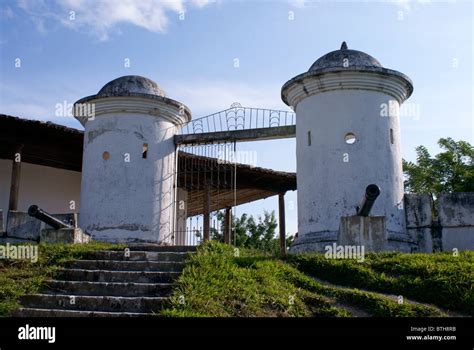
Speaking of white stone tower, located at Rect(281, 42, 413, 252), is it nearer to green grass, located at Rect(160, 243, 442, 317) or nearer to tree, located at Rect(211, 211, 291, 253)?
green grass, located at Rect(160, 243, 442, 317)

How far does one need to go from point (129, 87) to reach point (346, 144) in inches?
197

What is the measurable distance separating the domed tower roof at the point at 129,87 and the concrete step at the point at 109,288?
607 centimetres

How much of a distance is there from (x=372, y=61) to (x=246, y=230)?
1287 centimetres

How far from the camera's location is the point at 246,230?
24.0 m

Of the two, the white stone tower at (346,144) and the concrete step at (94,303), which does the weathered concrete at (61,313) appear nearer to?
the concrete step at (94,303)

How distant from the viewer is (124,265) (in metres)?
8.86

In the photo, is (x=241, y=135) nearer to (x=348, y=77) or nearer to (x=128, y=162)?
(x=128, y=162)

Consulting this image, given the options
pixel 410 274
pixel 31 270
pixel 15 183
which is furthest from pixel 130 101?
pixel 410 274

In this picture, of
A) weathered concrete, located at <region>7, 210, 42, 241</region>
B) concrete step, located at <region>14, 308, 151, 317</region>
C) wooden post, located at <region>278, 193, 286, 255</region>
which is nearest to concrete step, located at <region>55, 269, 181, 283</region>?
concrete step, located at <region>14, 308, 151, 317</region>

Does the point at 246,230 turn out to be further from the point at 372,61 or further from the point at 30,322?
the point at 30,322

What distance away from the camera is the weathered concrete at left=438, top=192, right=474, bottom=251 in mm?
11211

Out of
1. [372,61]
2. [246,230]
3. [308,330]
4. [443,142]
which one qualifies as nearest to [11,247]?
[308,330]

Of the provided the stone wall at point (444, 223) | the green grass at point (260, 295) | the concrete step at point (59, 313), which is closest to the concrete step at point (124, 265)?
the green grass at point (260, 295)

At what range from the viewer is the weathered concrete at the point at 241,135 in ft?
43.3
